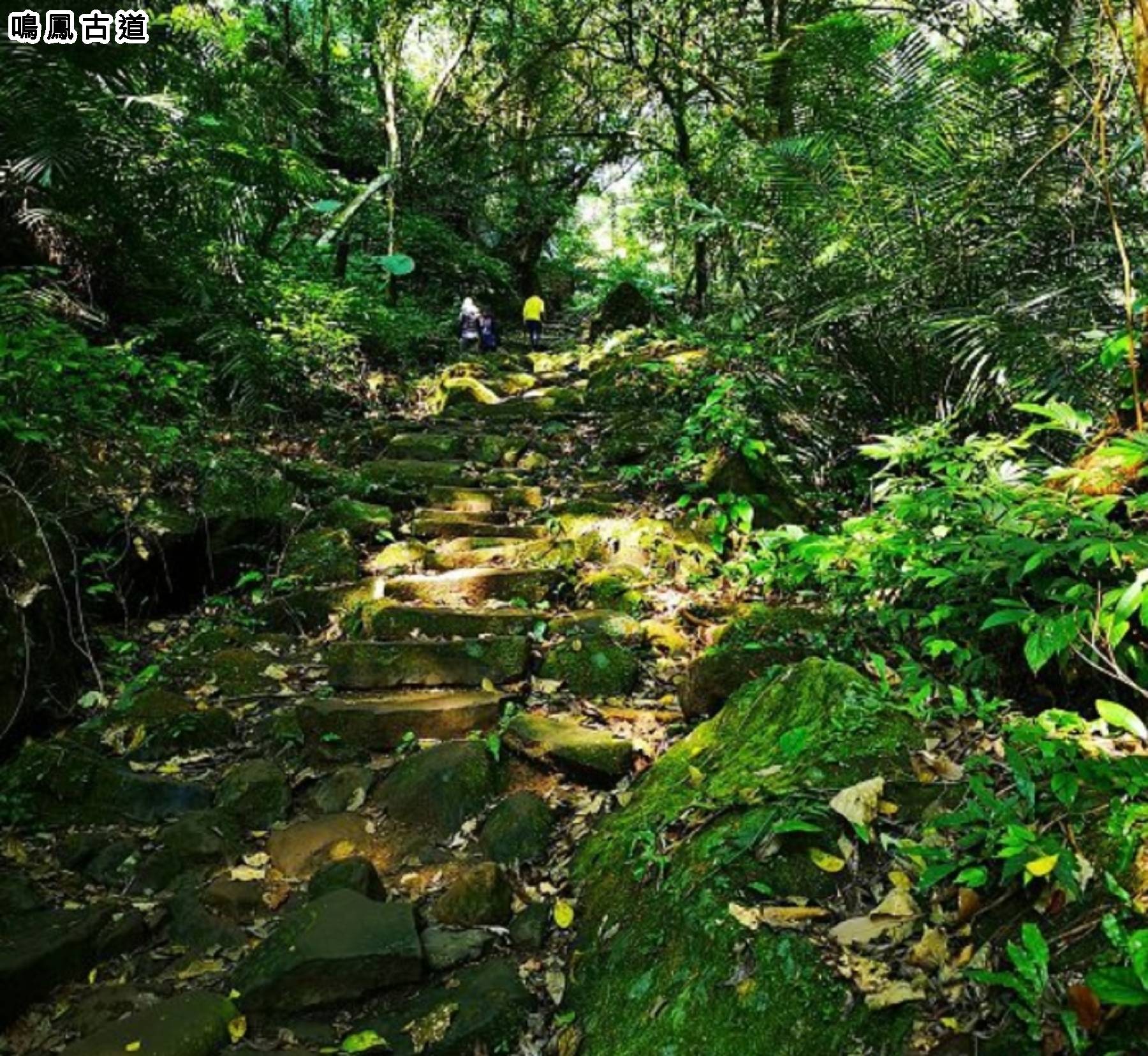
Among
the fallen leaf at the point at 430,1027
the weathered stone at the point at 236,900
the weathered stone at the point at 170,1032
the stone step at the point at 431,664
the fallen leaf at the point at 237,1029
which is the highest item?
the stone step at the point at 431,664

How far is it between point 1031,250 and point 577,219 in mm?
23506

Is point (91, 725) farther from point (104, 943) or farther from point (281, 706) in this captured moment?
point (104, 943)

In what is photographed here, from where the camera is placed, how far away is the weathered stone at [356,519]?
5879 millimetres

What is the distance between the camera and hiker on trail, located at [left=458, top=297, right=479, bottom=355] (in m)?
13.1

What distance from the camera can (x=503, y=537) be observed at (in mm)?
5750

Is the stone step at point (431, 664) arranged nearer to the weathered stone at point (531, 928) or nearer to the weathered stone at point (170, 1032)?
the weathered stone at point (531, 928)

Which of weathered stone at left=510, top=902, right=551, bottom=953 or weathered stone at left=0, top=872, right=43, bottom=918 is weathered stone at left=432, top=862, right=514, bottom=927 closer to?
weathered stone at left=510, top=902, right=551, bottom=953

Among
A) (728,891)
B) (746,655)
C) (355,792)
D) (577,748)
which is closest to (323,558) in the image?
(355,792)

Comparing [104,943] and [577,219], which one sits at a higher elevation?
[577,219]

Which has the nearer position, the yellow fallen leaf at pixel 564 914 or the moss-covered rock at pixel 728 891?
the moss-covered rock at pixel 728 891

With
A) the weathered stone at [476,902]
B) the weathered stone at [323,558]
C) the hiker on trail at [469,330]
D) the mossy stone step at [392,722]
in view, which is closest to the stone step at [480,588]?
the weathered stone at [323,558]

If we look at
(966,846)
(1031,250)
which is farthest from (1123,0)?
(966,846)

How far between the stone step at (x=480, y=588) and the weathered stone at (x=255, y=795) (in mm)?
1642

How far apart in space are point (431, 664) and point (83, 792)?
5.10 ft
